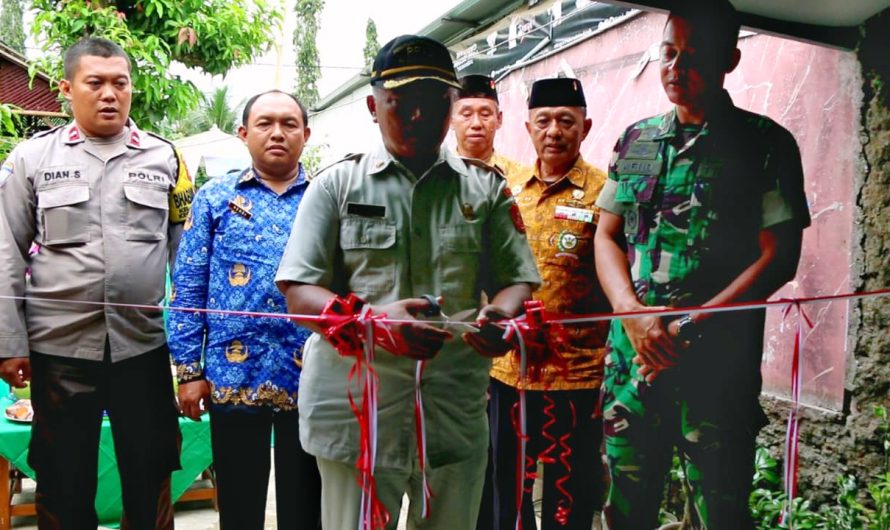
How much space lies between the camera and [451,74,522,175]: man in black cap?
103 inches

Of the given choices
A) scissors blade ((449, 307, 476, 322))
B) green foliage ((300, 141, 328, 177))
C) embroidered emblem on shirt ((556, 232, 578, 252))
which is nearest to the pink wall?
embroidered emblem on shirt ((556, 232, 578, 252))

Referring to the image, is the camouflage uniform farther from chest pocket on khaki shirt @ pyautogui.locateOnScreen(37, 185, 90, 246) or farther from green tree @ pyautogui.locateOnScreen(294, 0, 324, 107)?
chest pocket on khaki shirt @ pyautogui.locateOnScreen(37, 185, 90, 246)

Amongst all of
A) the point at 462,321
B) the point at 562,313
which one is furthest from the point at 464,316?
the point at 562,313

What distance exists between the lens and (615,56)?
8.01 ft

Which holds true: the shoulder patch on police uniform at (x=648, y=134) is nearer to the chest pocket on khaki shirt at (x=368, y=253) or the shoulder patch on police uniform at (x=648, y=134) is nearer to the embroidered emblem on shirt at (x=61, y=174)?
the chest pocket on khaki shirt at (x=368, y=253)

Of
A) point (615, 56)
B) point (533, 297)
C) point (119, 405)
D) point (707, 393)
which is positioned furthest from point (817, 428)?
point (119, 405)

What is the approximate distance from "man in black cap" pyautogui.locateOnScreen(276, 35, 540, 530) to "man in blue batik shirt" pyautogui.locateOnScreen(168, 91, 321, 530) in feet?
1.00

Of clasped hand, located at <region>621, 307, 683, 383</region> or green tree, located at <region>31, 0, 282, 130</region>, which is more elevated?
green tree, located at <region>31, 0, 282, 130</region>

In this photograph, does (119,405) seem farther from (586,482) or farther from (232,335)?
(586,482)

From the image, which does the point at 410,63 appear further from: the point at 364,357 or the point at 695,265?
the point at 695,265

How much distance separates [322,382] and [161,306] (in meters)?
0.73

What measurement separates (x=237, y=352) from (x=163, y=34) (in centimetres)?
105

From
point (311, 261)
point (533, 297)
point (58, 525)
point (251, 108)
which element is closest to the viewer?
point (311, 261)

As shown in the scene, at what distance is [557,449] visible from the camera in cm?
237
